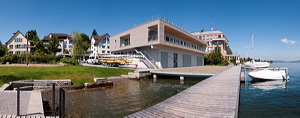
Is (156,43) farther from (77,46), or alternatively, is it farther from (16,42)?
(16,42)

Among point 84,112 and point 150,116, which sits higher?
point 150,116

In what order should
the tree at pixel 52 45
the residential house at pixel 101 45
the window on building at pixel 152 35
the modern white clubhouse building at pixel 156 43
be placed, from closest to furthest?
the modern white clubhouse building at pixel 156 43, the window on building at pixel 152 35, the tree at pixel 52 45, the residential house at pixel 101 45

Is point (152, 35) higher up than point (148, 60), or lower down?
higher up

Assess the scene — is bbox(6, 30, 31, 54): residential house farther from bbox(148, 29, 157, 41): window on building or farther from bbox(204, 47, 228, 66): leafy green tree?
bbox(204, 47, 228, 66): leafy green tree

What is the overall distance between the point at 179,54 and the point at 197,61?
13445mm

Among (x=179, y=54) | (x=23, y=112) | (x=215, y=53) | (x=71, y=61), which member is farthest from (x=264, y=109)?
(x=215, y=53)

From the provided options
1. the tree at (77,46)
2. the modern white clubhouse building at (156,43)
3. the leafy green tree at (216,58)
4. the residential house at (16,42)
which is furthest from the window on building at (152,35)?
the residential house at (16,42)

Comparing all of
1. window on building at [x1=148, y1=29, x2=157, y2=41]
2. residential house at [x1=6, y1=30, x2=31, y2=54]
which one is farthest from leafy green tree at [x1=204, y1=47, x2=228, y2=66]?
residential house at [x1=6, y1=30, x2=31, y2=54]

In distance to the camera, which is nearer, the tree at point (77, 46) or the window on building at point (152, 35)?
the window on building at point (152, 35)

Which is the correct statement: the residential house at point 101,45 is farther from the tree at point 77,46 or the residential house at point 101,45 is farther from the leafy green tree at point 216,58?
the leafy green tree at point 216,58

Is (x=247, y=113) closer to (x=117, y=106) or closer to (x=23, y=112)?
(x=117, y=106)

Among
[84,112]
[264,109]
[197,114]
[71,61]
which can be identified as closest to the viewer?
[197,114]

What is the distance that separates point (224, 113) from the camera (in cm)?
361

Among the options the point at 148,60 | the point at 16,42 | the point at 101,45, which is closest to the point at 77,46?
the point at 148,60
